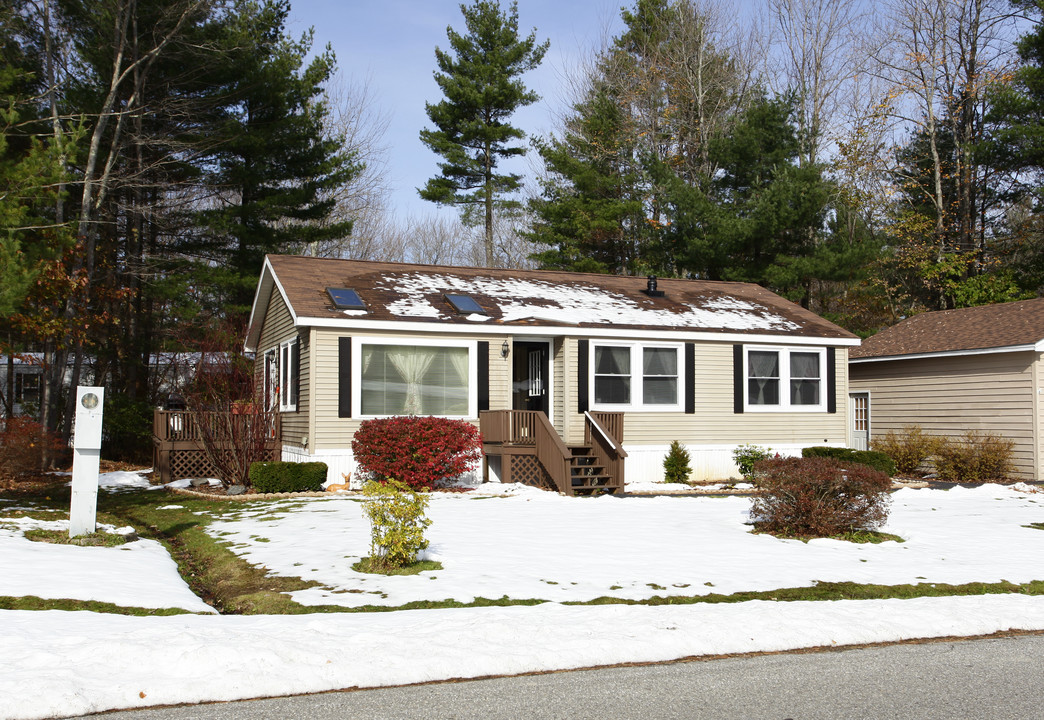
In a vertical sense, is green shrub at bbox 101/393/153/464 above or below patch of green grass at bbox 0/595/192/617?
above

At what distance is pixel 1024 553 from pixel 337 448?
1063 centimetres

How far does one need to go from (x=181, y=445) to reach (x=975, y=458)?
16.2 meters

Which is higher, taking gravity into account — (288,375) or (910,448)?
(288,375)

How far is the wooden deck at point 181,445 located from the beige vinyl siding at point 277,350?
320 millimetres

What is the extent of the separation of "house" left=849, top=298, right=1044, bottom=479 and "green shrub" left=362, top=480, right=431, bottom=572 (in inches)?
562

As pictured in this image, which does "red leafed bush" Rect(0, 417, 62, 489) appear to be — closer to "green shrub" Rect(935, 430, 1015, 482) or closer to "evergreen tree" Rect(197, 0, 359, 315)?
"evergreen tree" Rect(197, 0, 359, 315)

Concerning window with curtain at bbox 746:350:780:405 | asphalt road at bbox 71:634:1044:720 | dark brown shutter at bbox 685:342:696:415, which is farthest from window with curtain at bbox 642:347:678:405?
asphalt road at bbox 71:634:1044:720

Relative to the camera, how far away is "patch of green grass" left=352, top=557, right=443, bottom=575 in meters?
8.55

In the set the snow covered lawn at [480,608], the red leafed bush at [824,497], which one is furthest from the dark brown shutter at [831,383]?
the red leafed bush at [824,497]

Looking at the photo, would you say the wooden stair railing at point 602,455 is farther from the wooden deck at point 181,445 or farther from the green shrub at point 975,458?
the green shrub at point 975,458

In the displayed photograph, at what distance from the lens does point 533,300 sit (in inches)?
→ 719

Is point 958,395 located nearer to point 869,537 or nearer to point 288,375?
point 869,537

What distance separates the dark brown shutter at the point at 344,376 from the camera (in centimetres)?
1546

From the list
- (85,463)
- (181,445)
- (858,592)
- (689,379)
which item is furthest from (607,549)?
(181,445)
